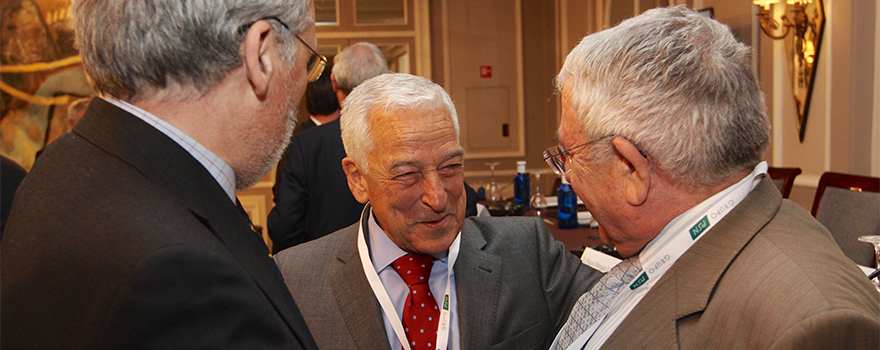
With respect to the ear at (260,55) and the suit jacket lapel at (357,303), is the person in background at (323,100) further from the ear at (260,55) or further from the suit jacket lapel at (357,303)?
the ear at (260,55)

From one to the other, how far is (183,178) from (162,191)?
0.04 metres

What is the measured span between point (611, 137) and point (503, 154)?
6950 millimetres

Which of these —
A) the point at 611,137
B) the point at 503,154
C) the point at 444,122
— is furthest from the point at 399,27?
the point at 611,137

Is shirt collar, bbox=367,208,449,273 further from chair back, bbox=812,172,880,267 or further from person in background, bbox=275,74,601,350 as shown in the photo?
chair back, bbox=812,172,880,267

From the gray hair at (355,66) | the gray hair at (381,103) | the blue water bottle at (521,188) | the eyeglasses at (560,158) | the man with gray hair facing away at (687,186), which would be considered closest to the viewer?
the man with gray hair facing away at (687,186)

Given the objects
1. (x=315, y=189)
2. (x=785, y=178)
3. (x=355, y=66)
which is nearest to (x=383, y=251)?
(x=315, y=189)

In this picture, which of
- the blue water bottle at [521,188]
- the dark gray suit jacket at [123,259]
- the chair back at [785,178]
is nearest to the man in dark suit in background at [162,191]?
the dark gray suit jacket at [123,259]

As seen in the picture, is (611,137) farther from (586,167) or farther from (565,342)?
(565,342)

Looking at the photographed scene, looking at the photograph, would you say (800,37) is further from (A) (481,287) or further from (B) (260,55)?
(B) (260,55)

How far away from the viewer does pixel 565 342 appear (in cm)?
128

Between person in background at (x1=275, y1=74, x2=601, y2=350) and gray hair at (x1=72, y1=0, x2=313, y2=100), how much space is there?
26.4 inches

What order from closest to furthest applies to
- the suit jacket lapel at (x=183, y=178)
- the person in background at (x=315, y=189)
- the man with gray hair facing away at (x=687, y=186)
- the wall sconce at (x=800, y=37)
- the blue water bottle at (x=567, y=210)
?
the suit jacket lapel at (x=183, y=178) → the man with gray hair facing away at (x=687, y=186) → the person in background at (x=315, y=189) → the blue water bottle at (x=567, y=210) → the wall sconce at (x=800, y=37)

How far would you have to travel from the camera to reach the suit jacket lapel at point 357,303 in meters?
1.42

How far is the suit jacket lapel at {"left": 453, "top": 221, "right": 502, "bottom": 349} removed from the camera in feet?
4.70
